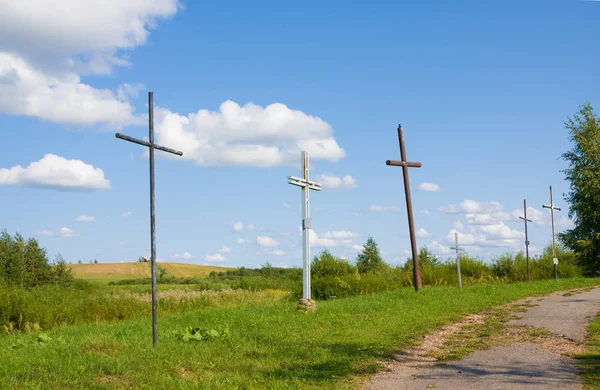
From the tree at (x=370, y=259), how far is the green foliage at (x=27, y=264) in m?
24.1

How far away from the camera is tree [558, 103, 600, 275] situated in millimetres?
32188

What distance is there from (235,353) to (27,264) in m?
39.7

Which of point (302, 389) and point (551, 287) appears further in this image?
point (551, 287)

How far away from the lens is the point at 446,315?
18.8 meters

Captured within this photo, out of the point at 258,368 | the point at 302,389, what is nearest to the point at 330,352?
the point at 258,368

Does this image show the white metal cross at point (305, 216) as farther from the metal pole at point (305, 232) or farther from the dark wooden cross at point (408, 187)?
the dark wooden cross at point (408, 187)

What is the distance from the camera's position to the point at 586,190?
31766mm

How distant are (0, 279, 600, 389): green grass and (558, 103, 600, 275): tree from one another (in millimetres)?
18238

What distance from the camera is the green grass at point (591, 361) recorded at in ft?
31.2

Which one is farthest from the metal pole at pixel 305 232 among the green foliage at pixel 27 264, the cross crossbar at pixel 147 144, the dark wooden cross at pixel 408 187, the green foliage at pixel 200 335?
the green foliage at pixel 27 264

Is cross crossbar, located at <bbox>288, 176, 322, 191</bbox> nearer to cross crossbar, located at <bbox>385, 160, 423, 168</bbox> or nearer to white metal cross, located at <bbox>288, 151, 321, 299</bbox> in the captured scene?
white metal cross, located at <bbox>288, 151, 321, 299</bbox>

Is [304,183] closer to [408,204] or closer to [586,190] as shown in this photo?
[408,204]

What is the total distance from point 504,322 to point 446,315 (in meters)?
2.21

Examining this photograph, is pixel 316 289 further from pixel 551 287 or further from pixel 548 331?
pixel 548 331
